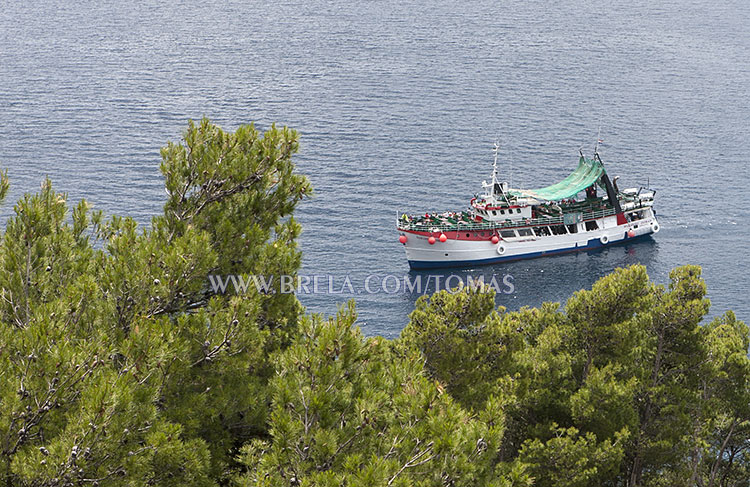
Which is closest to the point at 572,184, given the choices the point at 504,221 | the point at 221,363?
the point at 504,221

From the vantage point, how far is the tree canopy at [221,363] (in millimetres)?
17359

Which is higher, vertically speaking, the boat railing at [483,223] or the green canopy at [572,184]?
the green canopy at [572,184]

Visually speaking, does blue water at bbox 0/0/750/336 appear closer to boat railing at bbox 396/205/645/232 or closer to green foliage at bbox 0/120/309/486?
boat railing at bbox 396/205/645/232

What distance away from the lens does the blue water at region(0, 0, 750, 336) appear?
93062 mm

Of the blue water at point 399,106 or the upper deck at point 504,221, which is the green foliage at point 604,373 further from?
the upper deck at point 504,221

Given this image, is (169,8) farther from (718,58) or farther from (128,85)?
(718,58)

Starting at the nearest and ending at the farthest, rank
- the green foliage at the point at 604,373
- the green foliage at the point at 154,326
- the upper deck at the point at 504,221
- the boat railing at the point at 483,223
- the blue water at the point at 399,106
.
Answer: the green foliage at the point at 154,326 → the green foliage at the point at 604,373 → the boat railing at the point at 483,223 → the upper deck at the point at 504,221 → the blue water at the point at 399,106

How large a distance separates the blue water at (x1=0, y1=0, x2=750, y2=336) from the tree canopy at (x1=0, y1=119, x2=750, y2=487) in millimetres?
49834

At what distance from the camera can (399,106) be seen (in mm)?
125562

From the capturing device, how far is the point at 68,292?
19.8m

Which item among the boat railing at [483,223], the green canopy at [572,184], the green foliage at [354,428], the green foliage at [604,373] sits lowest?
the green foliage at [604,373]

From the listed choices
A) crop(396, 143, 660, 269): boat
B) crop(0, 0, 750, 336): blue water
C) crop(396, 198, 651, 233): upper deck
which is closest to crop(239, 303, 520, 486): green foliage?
crop(0, 0, 750, 336): blue water

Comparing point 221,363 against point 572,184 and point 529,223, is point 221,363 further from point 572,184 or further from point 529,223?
point 572,184

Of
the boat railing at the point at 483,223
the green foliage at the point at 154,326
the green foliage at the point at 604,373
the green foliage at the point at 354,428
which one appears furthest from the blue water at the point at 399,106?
the green foliage at the point at 354,428
